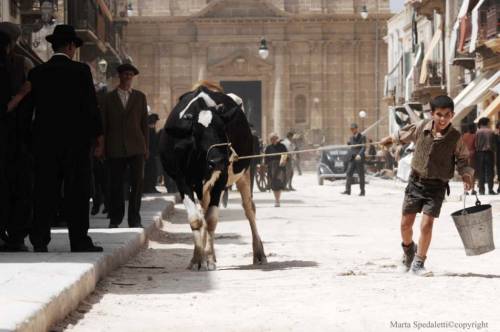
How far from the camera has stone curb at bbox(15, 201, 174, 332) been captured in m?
6.57

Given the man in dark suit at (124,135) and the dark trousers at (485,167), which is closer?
the man in dark suit at (124,135)

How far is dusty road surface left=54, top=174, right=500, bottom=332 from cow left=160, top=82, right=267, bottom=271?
11.8 inches

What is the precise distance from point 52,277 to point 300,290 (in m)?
1.87

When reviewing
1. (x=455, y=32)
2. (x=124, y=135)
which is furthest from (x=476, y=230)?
(x=455, y=32)

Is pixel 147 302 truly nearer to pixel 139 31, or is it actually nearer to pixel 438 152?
pixel 438 152

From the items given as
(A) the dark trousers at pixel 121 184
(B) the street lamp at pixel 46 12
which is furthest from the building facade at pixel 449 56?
(A) the dark trousers at pixel 121 184

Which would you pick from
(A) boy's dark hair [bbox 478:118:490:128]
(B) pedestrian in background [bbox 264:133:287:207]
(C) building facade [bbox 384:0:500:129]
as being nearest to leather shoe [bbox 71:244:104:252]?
(B) pedestrian in background [bbox 264:133:287:207]

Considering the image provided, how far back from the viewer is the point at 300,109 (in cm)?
7175

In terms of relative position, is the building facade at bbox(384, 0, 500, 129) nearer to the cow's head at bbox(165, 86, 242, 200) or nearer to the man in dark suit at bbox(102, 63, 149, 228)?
the man in dark suit at bbox(102, 63, 149, 228)

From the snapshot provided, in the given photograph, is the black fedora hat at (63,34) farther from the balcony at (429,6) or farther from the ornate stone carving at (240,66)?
the ornate stone carving at (240,66)

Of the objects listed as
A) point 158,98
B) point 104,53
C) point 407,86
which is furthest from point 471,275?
point 158,98

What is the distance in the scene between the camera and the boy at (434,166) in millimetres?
10008

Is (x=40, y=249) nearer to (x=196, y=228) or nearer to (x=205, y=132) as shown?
(x=196, y=228)

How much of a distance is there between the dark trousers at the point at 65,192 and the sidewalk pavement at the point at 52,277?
0.20 metres
